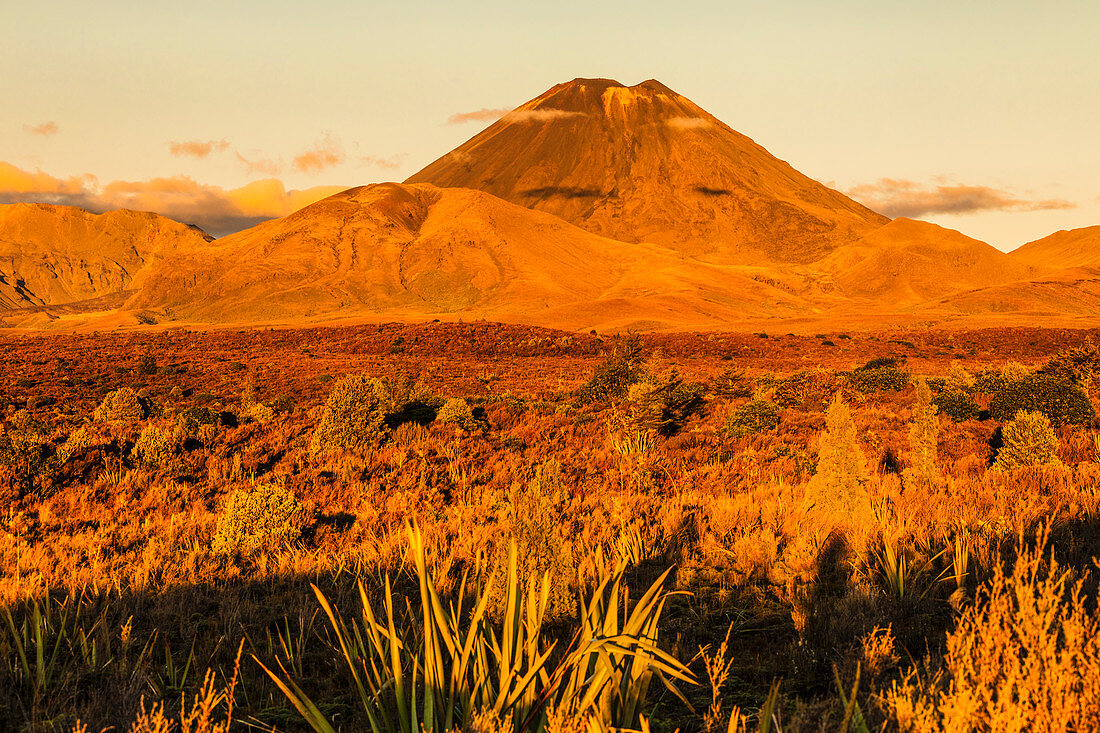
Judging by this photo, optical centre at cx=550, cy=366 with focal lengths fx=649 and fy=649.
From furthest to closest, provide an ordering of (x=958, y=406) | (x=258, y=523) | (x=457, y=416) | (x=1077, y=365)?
(x=1077, y=365) → (x=457, y=416) → (x=958, y=406) → (x=258, y=523)

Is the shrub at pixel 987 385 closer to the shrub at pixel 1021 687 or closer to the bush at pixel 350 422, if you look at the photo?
the bush at pixel 350 422

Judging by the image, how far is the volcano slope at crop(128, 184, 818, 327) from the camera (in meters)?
97.0

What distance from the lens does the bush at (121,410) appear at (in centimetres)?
1402

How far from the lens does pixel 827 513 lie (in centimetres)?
629

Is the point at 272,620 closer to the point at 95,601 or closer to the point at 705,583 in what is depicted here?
the point at 95,601

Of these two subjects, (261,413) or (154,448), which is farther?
(261,413)

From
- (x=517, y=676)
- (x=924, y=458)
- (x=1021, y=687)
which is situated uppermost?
(x=1021, y=687)

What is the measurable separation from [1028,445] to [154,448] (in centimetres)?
1273

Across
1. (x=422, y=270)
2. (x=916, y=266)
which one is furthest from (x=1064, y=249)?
(x=422, y=270)

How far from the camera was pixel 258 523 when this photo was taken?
6.49 metres

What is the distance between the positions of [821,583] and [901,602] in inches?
25.2

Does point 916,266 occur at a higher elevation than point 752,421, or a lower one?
higher

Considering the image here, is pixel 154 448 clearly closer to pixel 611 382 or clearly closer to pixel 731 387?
pixel 611 382

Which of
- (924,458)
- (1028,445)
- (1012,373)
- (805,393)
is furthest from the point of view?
(805,393)
